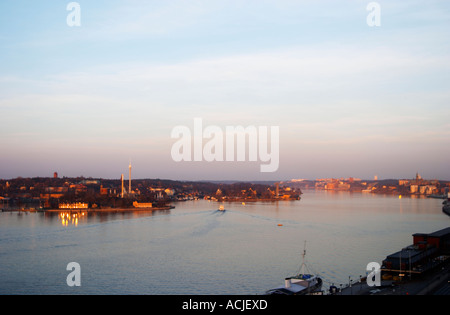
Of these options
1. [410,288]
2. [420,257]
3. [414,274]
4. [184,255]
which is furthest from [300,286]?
[184,255]

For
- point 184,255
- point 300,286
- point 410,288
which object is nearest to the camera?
point 410,288

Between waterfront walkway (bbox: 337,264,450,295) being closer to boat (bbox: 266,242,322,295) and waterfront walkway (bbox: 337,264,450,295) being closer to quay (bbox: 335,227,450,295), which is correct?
quay (bbox: 335,227,450,295)

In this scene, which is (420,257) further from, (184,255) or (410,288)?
(184,255)

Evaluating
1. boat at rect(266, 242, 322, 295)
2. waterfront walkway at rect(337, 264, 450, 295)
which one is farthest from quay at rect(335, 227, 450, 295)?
boat at rect(266, 242, 322, 295)

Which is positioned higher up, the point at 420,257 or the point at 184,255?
the point at 420,257

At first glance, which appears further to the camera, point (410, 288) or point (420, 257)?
point (420, 257)

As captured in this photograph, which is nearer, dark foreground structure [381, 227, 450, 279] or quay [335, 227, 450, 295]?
Answer: quay [335, 227, 450, 295]

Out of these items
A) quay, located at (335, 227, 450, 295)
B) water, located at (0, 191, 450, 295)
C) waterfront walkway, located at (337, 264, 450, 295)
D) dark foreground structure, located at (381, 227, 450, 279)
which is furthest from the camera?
dark foreground structure, located at (381, 227, 450, 279)
